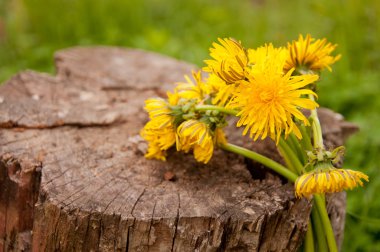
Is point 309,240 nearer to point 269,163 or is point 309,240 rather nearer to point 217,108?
point 269,163

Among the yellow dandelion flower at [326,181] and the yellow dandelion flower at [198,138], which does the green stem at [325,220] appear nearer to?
Answer: the yellow dandelion flower at [326,181]

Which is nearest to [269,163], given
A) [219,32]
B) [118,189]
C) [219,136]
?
Result: [219,136]

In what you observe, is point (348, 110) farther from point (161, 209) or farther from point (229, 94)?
point (161, 209)

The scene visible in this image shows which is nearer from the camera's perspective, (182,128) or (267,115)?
(267,115)

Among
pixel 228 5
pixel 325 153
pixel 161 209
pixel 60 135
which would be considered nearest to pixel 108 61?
pixel 60 135

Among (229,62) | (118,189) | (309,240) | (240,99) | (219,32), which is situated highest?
(219,32)

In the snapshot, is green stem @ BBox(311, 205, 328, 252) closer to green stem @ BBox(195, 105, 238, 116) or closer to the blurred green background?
green stem @ BBox(195, 105, 238, 116)

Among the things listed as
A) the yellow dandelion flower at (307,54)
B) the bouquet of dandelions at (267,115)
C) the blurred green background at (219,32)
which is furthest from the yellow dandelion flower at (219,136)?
the blurred green background at (219,32)
